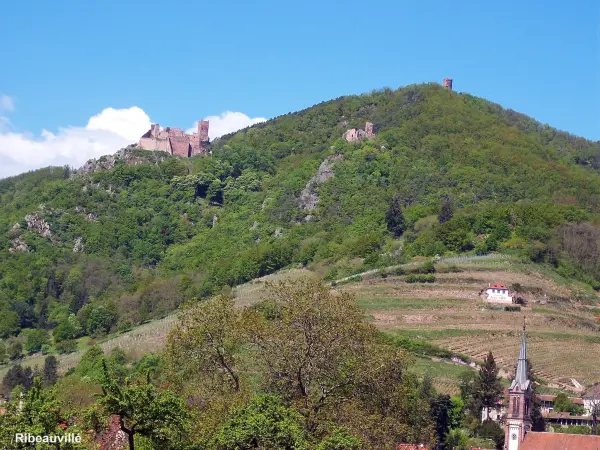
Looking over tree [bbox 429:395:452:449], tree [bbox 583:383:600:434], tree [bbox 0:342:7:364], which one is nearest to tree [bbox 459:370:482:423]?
tree [bbox 429:395:452:449]

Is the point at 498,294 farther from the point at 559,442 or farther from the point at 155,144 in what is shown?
the point at 155,144

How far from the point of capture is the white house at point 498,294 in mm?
99250

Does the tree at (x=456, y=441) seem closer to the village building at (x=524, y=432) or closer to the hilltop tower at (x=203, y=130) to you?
the village building at (x=524, y=432)

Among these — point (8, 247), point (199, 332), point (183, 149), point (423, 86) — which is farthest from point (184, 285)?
point (199, 332)

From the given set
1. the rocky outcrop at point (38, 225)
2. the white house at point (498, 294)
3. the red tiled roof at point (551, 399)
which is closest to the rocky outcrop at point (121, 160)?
the rocky outcrop at point (38, 225)

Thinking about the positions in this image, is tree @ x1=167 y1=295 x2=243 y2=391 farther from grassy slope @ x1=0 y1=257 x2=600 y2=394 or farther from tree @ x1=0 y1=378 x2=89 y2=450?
grassy slope @ x1=0 y1=257 x2=600 y2=394

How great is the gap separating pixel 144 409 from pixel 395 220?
106 meters

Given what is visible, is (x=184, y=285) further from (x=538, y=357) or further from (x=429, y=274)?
(x=538, y=357)

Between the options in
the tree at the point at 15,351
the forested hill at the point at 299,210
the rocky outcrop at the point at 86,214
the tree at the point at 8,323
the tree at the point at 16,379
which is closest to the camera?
the tree at the point at 16,379

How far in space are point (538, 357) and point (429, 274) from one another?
23.0 metres

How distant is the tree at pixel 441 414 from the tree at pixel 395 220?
6743cm

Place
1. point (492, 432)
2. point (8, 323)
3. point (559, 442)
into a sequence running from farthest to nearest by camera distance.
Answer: point (8, 323), point (492, 432), point (559, 442)

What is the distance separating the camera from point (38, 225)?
504 feet

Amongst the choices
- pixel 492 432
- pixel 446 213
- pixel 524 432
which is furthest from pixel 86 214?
pixel 524 432
